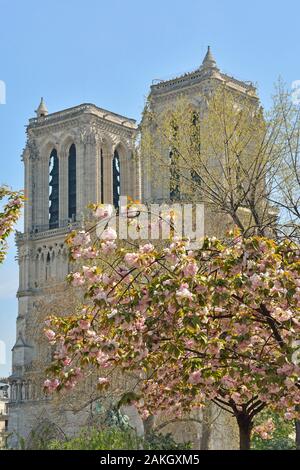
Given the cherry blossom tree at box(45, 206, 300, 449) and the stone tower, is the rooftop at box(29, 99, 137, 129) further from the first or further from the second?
the cherry blossom tree at box(45, 206, 300, 449)

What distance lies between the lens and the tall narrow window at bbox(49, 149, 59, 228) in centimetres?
7656

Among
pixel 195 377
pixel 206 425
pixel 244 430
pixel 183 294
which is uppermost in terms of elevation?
pixel 183 294

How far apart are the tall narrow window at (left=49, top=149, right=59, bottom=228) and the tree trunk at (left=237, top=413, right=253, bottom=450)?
187 feet

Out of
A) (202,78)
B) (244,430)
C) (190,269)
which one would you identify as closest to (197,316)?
(190,269)

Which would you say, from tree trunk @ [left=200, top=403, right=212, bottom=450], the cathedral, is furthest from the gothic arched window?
tree trunk @ [left=200, top=403, right=212, bottom=450]

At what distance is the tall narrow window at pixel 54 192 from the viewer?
76.6 metres

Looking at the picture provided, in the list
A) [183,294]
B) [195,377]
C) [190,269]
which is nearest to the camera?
[183,294]

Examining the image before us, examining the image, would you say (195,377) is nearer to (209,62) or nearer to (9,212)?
(9,212)

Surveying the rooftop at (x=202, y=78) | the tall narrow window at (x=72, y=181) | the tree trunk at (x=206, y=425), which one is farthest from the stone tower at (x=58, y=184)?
the tree trunk at (x=206, y=425)

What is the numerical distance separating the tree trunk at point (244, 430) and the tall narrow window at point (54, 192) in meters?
57.1

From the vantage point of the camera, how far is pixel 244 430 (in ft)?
63.8

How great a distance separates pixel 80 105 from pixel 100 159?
14.8 feet

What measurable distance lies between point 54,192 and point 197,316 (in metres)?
63.4
